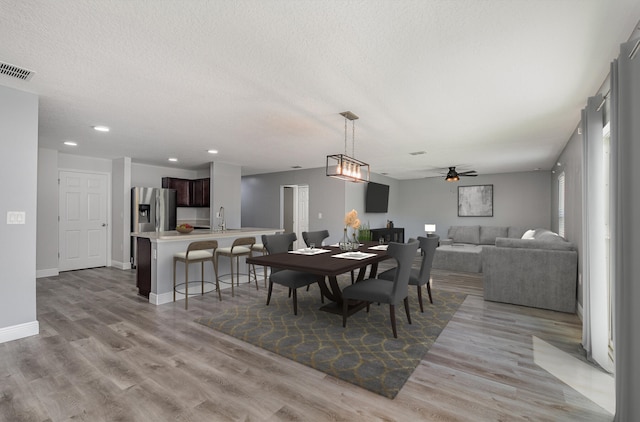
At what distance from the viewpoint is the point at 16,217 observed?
9.28 feet

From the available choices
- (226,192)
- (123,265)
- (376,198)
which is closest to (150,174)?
(226,192)

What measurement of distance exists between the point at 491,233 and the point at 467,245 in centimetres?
88

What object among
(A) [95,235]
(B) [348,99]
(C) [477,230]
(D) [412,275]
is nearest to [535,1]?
(B) [348,99]

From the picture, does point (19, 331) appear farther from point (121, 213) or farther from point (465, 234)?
point (465, 234)

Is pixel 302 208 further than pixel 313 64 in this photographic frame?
Yes

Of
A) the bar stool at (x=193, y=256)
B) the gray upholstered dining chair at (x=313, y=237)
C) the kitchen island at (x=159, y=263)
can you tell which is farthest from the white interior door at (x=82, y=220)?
the gray upholstered dining chair at (x=313, y=237)

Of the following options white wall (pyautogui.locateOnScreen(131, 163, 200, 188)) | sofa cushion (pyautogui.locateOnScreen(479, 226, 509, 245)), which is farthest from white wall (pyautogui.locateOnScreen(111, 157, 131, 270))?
sofa cushion (pyautogui.locateOnScreen(479, 226, 509, 245))

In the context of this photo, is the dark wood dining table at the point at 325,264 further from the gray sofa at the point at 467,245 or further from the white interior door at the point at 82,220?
the white interior door at the point at 82,220

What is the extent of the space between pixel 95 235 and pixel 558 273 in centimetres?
831

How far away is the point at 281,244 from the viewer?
4125 mm

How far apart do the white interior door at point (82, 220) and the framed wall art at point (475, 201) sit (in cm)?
928

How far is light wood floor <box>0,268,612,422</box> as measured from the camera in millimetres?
1816

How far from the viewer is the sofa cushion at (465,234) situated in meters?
7.90

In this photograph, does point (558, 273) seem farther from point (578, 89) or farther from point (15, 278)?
point (15, 278)
